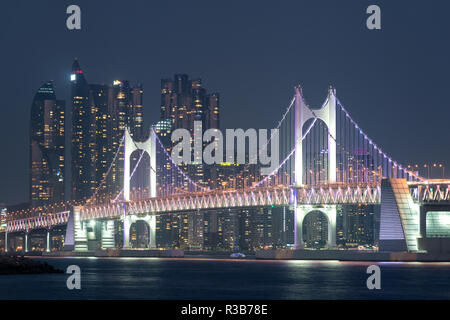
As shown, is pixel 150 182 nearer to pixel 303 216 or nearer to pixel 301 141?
pixel 303 216

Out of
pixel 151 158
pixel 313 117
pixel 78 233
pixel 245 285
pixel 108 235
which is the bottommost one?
pixel 108 235

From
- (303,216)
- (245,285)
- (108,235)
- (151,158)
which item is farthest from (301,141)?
(108,235)

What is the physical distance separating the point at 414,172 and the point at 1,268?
36038 mm

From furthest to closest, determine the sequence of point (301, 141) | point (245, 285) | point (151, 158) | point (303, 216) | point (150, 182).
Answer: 1. point (151, 158)
2. point (150, 182)
3. point (303, 216)
4. point (301, 141)
5. point (245, 285)

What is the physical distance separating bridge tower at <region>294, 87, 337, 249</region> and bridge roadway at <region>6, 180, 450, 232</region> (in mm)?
1038

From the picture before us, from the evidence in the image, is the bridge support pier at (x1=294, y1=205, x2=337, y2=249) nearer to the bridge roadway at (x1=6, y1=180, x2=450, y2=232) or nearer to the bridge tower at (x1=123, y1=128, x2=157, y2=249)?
the bridge roadway at (x1=6, y1=180, x2=450, y2=232)

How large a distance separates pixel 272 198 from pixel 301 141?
799cm

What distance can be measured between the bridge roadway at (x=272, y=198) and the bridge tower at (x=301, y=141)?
1.04 metres

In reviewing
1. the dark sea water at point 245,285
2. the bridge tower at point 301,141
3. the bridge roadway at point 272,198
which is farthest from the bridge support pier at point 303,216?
the dark sea water at point 245,285

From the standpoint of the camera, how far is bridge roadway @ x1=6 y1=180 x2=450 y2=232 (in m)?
84.6

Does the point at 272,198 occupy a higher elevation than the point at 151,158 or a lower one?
lower

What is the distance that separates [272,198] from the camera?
303ft

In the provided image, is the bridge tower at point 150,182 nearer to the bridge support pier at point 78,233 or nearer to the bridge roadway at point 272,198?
the bridge roadway at point 272,198
